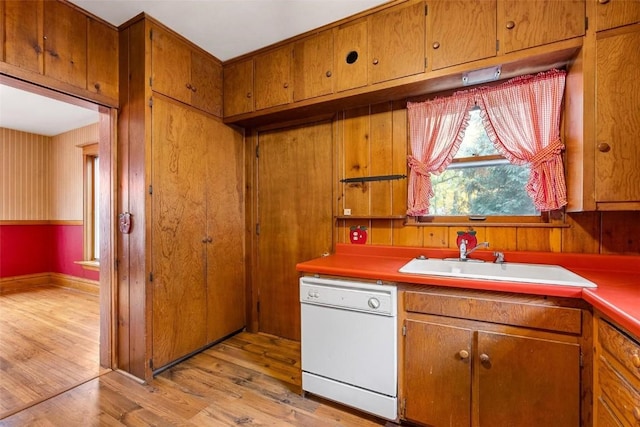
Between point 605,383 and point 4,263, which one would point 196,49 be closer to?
point 605,383

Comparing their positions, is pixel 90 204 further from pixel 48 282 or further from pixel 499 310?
pixel 499 310

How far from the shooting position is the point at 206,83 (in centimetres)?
252

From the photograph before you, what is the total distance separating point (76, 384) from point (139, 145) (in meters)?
1.73

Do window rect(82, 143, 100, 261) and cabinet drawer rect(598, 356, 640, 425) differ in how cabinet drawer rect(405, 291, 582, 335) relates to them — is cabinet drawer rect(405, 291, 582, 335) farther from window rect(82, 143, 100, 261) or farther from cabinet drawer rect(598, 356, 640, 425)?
window rect(82, 143, 100, 261)

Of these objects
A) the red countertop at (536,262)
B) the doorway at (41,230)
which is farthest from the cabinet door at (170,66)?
the red countertop at (536,262)

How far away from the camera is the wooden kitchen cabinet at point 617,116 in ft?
4.50

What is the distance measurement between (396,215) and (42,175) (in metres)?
5.92

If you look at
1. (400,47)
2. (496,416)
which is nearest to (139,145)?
(400,47)

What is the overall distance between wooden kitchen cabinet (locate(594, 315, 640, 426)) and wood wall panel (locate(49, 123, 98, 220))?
5.77 m

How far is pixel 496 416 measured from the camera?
1391mm

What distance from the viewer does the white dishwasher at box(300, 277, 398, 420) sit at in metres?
1.59

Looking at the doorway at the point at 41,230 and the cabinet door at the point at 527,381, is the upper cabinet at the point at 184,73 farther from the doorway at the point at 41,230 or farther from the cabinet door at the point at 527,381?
the cabinet door at the point at 527,381

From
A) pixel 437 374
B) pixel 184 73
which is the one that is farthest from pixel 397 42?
pixel 437 374

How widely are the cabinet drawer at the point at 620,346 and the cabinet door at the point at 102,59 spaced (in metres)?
3.14
